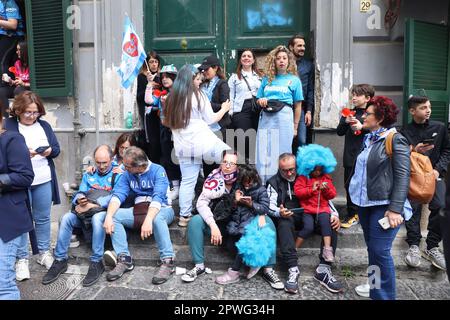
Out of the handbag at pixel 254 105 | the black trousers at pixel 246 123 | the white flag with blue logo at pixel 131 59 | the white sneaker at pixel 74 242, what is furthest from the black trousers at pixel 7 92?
the handbag at pixel 254 105

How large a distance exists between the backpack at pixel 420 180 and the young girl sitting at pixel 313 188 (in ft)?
3.32

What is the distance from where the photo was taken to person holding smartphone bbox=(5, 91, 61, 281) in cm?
408

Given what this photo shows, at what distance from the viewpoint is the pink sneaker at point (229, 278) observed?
12.7 ft

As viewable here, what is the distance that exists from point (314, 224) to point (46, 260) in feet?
9.30

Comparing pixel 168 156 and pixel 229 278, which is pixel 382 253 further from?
pixel 168 156

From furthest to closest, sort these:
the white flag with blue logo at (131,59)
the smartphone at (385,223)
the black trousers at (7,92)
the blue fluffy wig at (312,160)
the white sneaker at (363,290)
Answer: the black trousers at (7,92) → the white flag with blue logo at (131,59) → the blue fluffy wig at (312,160) → the white sneaker at (363,290) → the smartphone at (385,223)

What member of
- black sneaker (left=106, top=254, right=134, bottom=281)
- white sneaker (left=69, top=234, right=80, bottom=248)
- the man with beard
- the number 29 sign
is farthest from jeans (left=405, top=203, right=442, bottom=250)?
white sneaker (left=69, top=234, right=80, bottom=248)

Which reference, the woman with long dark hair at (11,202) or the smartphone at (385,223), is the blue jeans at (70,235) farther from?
the smartphone at (385,223)

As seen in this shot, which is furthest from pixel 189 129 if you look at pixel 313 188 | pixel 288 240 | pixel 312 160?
pixel 288 240

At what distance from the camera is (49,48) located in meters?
5.73

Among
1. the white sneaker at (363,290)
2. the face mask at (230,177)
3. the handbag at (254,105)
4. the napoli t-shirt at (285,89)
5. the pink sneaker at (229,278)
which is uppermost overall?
the napoli t-shirt at (285,89)

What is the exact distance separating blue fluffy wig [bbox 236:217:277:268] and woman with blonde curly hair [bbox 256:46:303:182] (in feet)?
2.73

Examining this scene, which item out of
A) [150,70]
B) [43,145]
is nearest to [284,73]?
[150,70]

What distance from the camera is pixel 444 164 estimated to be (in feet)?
13.8
